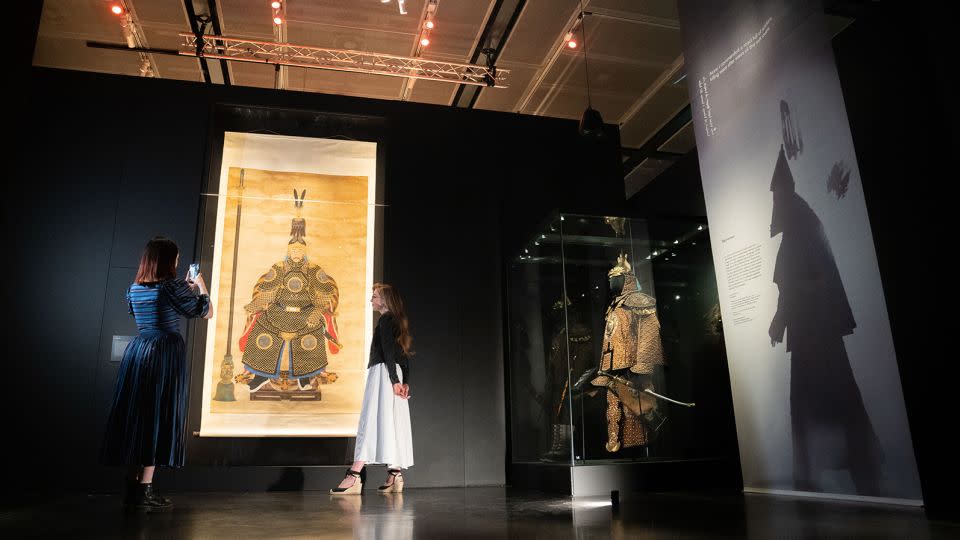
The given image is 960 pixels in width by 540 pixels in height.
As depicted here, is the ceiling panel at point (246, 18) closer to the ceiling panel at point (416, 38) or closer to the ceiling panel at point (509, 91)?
the ceiling panel at point (416, 38)

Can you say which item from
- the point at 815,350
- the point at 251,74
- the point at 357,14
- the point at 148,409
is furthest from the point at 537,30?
the point at 148,409

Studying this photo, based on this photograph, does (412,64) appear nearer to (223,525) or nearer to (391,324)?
(391,324)

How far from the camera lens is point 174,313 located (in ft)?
11.1

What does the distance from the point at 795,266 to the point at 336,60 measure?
4505mm

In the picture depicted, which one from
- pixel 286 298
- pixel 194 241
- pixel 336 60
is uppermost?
pixel 336 60

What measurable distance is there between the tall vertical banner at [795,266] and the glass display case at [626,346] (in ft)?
2.69

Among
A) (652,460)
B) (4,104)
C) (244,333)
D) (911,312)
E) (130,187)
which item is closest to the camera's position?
(4,104)

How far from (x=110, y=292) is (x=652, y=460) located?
451 centimetres

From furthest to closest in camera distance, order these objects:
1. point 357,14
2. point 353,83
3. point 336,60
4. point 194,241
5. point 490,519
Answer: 1. point 353,83
2. point 336,60
3. point 357,14
4. point 194,241
5. point 490,519

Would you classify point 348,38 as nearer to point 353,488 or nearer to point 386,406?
point 386,406

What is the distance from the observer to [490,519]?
275 centimetres

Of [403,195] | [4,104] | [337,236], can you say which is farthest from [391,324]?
[4,104]

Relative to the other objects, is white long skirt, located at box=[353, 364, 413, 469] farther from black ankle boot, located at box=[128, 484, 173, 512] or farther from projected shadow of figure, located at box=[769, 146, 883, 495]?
projected shadow of figure, located at box=[769, 146, 883, 495]

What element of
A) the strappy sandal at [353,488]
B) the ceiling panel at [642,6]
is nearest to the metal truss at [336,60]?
the ceiling panel at [642,6]
